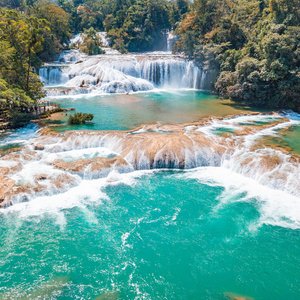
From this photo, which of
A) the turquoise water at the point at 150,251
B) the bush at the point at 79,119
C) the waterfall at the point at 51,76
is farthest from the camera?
the waterfall at the point at 51,76

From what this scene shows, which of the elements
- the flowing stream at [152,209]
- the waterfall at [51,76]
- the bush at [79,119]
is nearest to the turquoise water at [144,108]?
the flowing stream at [152,209]

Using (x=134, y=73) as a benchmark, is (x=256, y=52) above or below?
above

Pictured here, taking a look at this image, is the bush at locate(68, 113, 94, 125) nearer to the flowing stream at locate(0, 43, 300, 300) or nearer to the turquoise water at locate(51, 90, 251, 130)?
the turquoise water at locate(51, 90, 251, 130)

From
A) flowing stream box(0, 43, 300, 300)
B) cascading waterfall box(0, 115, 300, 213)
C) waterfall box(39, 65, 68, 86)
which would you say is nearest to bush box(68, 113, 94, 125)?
flowing stream box(0, 43, 300, 300)

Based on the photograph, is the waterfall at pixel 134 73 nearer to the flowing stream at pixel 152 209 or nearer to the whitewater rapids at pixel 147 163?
the flowing stream at pixel 152 209

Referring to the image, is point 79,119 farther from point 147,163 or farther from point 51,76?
point 51,76

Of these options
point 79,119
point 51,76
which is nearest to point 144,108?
point 79,119
